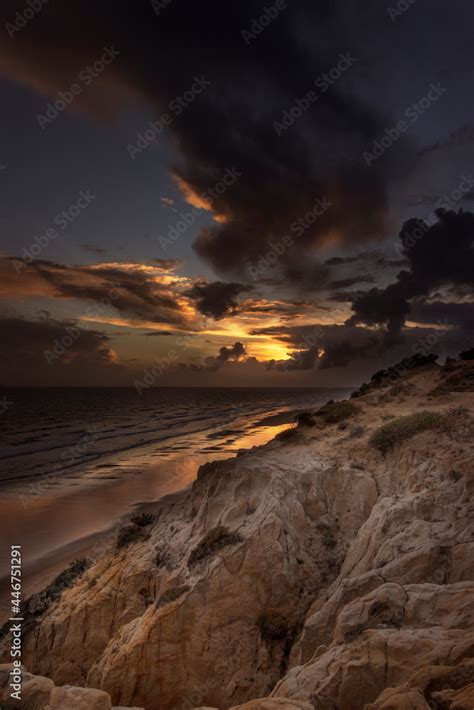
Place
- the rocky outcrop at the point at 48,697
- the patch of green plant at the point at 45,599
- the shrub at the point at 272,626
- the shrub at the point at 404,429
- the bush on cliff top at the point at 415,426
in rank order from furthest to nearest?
the shrub at the point at 404,429
the bush on cliff top at the point at 415,426
the patch of green plant at the point at 45,599
the shrub at the point at 272,626
the rocky outcrop at the point at 48,697

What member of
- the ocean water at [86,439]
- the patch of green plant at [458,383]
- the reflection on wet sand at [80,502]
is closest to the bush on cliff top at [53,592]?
the reflection on wet sand at [80,502]

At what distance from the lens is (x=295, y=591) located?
11000 millimetres

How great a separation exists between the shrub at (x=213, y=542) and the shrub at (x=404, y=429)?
248 inches

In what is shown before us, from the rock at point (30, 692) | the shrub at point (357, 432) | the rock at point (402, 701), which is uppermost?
the shrub at point (357, 432)

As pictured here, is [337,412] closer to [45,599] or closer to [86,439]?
[45,599]

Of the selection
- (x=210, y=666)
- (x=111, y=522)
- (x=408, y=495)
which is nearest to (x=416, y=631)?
(x=408, y=495)

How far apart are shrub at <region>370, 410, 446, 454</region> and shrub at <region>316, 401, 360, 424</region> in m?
5.81

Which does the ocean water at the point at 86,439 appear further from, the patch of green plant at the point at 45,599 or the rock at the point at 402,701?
the rock at the point at 402,701

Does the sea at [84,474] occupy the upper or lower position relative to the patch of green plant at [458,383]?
lower

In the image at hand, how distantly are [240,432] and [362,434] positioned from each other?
1834 inches

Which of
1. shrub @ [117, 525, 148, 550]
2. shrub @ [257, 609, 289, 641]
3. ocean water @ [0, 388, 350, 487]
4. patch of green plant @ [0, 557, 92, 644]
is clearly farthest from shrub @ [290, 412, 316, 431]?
ocean water @ [0, 388, 350, 487]

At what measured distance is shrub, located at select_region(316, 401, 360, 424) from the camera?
69.7ft

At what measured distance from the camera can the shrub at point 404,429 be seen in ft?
47.2

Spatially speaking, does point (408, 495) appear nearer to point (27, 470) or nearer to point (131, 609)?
point (131, 609)
